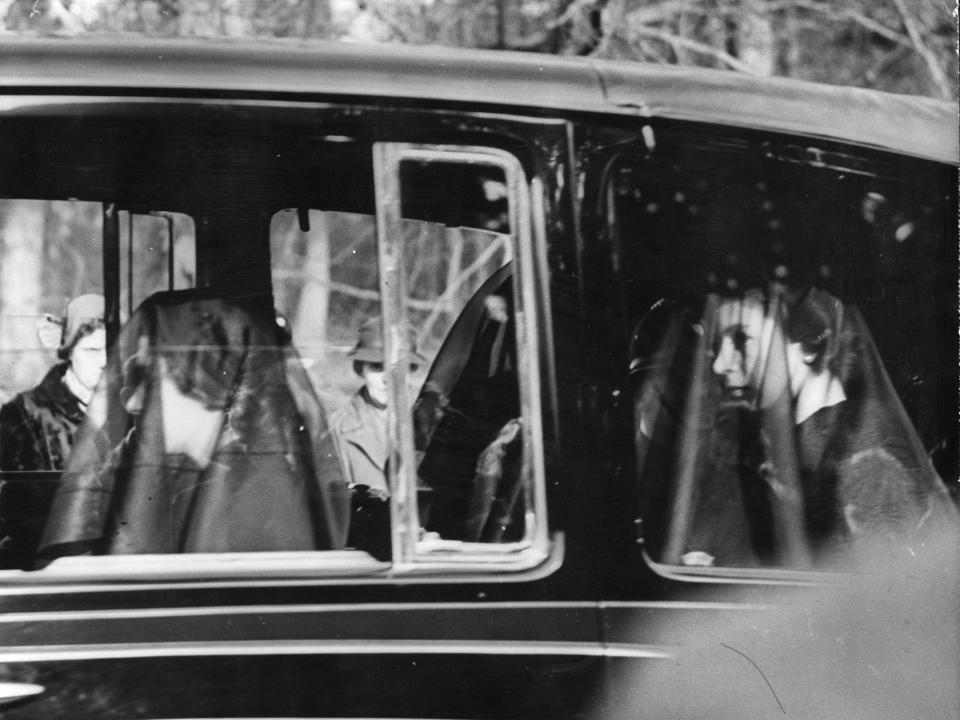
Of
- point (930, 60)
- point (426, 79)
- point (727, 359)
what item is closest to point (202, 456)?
point (426, 79)

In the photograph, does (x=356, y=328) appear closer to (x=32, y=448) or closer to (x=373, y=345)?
(x=373, y=345)

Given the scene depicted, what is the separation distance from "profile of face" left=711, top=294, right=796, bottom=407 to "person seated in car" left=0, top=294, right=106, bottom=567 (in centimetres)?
117

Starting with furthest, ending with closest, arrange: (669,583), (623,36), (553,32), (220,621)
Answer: (623,36)
(553,32)
(669,583)
(220,621)

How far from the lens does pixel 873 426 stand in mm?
2094

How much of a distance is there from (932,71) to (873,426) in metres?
3.30

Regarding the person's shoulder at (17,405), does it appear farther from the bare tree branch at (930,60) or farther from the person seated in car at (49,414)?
the bare tree branch at (930,60)

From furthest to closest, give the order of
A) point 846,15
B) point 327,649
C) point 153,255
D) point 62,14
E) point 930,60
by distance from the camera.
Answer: point 846,15, point 930,60, point 62,14, point 153,255, point 327,649

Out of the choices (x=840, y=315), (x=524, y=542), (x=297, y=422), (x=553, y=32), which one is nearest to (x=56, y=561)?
(x=297, y=422)

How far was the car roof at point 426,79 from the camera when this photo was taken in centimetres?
181

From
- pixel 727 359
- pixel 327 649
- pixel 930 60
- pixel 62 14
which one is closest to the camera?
pixel 327 649

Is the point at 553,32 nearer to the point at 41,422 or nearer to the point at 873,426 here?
the point at 873,426

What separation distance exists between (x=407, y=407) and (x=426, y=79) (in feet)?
1.96

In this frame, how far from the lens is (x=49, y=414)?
185cm

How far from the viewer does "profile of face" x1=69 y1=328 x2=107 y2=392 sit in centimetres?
186
